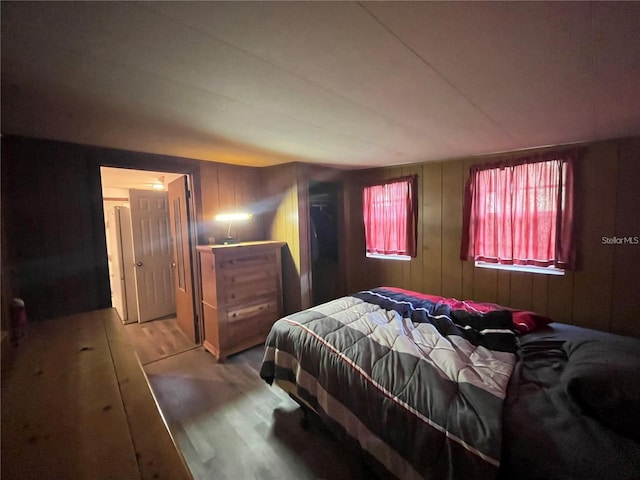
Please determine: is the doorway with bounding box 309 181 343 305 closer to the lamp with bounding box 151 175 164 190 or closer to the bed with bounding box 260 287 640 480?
the bed with bounding box 260 287 640 480

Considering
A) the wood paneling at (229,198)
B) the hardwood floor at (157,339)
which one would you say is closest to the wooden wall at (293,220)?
the wood paneling at (229,198)

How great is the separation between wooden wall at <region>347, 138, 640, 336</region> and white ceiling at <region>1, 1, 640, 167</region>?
0.39 m

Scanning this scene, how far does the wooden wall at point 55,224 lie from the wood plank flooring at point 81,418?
916 millimetres

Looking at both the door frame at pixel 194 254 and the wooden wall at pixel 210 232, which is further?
the door frame at pixel 194 254

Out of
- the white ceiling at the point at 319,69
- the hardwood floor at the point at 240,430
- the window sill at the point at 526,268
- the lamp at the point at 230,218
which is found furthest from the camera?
the lamp at the point at 230,218

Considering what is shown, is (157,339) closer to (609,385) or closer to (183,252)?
(183,252)

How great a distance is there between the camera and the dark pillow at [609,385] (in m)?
1.00

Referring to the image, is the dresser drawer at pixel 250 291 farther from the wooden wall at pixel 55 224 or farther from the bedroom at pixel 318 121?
the wooden wall at pixel 55 224

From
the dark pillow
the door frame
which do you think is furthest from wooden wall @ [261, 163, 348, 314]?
the dark pillow

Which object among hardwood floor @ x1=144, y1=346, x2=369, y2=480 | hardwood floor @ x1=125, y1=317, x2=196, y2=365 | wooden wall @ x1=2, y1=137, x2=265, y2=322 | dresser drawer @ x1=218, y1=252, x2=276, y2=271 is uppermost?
wooden wall @ x1=2, y1=137, x2=265, y2=322

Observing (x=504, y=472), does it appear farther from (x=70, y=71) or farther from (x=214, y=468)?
(x=70, y=71)

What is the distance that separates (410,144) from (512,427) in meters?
2.03

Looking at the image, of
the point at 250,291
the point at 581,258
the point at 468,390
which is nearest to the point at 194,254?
the point at 250,291

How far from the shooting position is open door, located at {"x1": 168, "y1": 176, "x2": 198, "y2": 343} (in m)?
3.03
